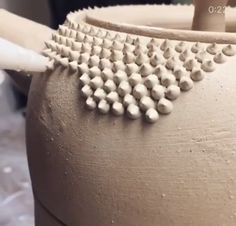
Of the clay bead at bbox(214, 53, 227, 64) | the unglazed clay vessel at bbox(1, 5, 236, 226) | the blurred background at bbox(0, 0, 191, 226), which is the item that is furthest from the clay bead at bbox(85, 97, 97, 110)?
the blurred background at bbox(0, 0, 191, 226)

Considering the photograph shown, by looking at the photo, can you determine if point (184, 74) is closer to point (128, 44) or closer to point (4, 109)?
point (128, 44)

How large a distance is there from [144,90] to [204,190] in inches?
3.5

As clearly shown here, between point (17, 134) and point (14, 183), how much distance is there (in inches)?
12.8

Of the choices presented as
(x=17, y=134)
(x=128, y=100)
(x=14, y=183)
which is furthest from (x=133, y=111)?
(x=17, y=134)

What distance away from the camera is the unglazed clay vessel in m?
0.44

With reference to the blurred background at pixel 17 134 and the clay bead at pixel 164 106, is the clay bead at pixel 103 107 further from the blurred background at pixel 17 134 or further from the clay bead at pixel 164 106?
the blurred background at pixel 17 134

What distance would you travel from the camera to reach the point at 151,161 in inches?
17.7

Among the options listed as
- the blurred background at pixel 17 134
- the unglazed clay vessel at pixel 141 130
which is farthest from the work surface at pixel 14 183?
the unglazed clay vessel at pixel 141 130

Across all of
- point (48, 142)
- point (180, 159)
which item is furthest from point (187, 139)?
point (48, 142)

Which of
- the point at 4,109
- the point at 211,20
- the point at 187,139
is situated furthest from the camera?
the point at 4,109

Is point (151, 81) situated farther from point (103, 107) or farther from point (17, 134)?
point (17, 134)

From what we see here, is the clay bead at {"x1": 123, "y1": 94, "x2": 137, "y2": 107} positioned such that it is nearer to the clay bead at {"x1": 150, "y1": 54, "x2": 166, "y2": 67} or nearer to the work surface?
the clay bead at {"x1": 150, "y1": 54, "x2": 166, "y2": 67}

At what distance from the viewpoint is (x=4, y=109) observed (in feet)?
5.48

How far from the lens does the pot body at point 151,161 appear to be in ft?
1.44
